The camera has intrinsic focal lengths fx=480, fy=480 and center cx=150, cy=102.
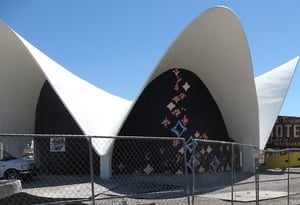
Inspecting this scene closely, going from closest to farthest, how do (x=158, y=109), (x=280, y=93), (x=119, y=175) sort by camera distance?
(x=119, y=175), (x=158, y=109), (x=280, y=93)

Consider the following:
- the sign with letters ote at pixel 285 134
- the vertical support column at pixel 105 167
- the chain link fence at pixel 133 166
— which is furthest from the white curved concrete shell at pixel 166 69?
the sign with letters ote at pixel 285 134

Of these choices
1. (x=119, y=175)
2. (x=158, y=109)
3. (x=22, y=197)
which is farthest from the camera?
(x=158, y=109)

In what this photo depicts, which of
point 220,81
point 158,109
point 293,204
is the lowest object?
point 293,204

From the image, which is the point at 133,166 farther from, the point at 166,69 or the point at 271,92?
the point at 271,92

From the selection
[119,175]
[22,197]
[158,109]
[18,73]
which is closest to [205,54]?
[158,109]

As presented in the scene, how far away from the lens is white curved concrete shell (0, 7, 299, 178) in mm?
25141

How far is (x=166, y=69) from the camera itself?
89.8 feet

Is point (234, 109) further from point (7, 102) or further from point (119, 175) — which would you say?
point (7, 102)

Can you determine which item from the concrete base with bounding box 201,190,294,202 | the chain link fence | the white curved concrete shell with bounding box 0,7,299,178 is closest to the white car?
the chain link fence

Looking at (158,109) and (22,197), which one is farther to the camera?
(158,109)

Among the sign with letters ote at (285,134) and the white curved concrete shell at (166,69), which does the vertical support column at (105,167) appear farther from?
the sign with letters ote at (285,134)

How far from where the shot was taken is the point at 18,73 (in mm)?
29453

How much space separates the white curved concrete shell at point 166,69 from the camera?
2514 centimetres

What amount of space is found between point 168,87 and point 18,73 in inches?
369
